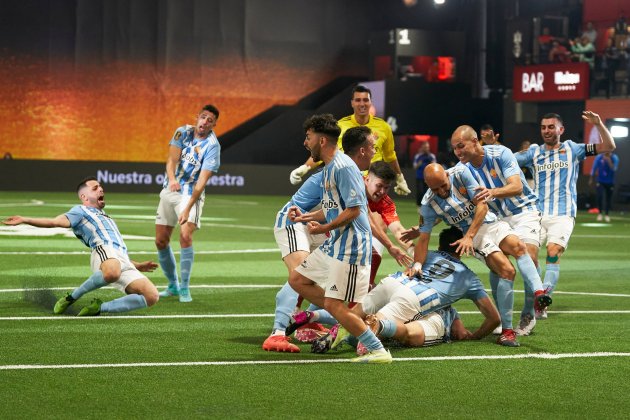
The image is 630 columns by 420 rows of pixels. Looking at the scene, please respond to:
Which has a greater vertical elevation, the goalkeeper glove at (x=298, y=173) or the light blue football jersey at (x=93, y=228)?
the goalkeeper glove at (x=298, y=173)

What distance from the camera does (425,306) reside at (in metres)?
9.94

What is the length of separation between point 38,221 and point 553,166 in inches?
235

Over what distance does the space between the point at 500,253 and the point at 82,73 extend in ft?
133

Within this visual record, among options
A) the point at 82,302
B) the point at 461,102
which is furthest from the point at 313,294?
the point at 461,102

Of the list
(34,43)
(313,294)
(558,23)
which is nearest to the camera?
(313,294)

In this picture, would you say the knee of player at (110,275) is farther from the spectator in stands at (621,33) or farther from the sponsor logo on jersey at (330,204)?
the spectator in stands at (621,33)

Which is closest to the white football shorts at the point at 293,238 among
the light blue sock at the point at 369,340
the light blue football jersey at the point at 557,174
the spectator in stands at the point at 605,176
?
the light blue sock at the point at 369,340

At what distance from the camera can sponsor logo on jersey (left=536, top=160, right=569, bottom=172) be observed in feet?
43.3

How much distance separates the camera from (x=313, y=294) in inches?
358

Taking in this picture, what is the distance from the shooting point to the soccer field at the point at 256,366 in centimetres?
726

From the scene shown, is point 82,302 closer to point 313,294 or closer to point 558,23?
point 313,294

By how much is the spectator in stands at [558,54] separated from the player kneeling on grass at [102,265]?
2953cm

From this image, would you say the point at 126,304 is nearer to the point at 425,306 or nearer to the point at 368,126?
the point at 425,306

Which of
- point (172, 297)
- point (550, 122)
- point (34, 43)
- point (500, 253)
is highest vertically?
point (34, 43)
